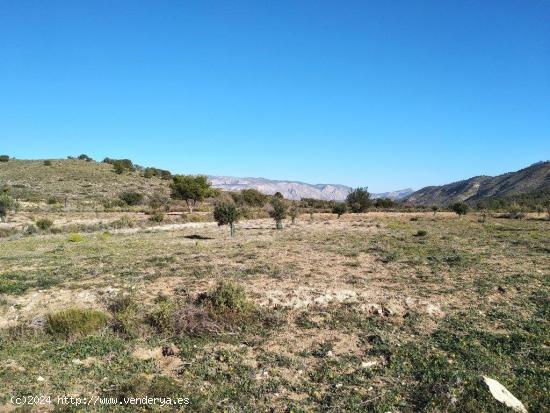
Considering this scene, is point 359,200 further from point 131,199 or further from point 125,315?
point 125,315

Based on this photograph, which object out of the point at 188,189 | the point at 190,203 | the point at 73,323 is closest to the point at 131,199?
the point at 190,203

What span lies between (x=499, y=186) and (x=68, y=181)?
136794mm

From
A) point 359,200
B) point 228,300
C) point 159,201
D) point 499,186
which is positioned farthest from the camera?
point 499,186

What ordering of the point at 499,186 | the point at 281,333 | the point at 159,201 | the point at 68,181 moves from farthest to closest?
1. the point at 499,186
2. the point at 68,181
3. the point at 159,201
4. the point at 281,333

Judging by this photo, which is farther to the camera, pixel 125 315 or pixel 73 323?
pixel 125 315

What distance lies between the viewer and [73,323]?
30.1 feet

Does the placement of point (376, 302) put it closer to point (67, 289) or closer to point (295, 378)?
point (295, 378)

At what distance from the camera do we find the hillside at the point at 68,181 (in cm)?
6294

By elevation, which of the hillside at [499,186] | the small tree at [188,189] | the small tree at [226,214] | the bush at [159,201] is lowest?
the small tree at [226,214]

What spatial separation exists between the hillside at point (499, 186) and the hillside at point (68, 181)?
95233 mm

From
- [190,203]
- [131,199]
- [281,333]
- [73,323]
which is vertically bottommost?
[281,333]

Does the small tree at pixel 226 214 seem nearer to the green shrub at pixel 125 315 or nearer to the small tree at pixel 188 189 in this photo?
the green shrub at pixel 125 315

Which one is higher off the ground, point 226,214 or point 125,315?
point 226,214

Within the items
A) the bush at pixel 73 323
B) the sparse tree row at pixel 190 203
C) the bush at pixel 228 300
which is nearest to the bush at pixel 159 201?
the sparse tree row at pixel 190 203
